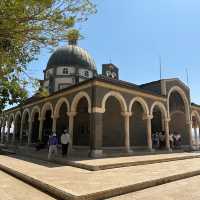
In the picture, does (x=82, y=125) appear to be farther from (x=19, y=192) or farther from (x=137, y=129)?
(x=19, y=192)

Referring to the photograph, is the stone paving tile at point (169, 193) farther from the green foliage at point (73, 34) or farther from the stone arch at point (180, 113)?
the stone arch at point (180, 113)

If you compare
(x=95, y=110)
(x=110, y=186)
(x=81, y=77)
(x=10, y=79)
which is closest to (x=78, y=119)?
(x=95, y=110)

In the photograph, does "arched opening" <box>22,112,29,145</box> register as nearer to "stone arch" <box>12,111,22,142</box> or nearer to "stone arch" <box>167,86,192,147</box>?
"stone arch" <box>12,111,22,142</box>

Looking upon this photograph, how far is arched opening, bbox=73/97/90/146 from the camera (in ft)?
60.0

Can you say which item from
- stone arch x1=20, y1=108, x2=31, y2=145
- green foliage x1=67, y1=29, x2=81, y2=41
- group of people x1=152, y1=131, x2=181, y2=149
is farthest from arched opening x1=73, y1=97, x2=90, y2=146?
green foliage x1=67, y1=29, x2=81, y2=41

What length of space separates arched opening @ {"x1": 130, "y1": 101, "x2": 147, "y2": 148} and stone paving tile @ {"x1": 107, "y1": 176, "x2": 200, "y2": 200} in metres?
12.0

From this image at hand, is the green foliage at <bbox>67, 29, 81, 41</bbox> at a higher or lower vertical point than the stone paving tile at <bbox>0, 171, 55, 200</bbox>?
higher

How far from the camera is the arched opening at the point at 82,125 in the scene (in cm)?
1828

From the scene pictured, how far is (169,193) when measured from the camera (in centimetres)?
611

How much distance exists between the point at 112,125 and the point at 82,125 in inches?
107

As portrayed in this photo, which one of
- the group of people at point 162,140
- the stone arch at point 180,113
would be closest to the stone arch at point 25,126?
the group of people at point 162,140

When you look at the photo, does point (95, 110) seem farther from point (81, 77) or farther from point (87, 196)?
point (81, 77)

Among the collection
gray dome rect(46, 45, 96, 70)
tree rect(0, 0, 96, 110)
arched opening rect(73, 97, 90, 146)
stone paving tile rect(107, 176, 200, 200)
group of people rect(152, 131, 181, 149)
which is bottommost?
stone paving tile rect(107, 176, 200, 200)

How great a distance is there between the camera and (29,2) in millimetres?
5301
